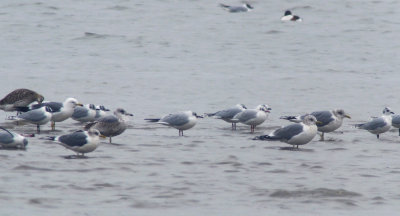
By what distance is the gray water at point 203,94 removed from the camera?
13516mm

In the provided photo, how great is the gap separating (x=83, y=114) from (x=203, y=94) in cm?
785

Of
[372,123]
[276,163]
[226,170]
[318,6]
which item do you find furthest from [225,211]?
[318,6]

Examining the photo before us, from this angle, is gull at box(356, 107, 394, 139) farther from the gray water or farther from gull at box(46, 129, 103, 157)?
gull at box(46, 129, 103, 157)

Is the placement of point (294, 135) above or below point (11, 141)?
above

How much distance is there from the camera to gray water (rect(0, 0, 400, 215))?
13.5 metres

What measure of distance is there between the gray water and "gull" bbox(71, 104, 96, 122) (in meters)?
0.38

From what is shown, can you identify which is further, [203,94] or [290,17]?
[290,17]

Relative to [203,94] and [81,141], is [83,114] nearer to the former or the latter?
[81,141]

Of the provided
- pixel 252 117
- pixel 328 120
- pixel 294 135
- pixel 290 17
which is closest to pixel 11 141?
pixel 294 135

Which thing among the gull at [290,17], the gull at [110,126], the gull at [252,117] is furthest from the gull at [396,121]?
the gull at [290,17]

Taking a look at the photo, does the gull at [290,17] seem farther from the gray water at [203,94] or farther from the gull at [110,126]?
the gull at [110,126]

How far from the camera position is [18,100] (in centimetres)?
2302

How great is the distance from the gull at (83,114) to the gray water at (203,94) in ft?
1.26

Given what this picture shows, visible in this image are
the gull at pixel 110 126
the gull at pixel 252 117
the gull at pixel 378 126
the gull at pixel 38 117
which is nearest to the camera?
the gull at pixel 110 126
